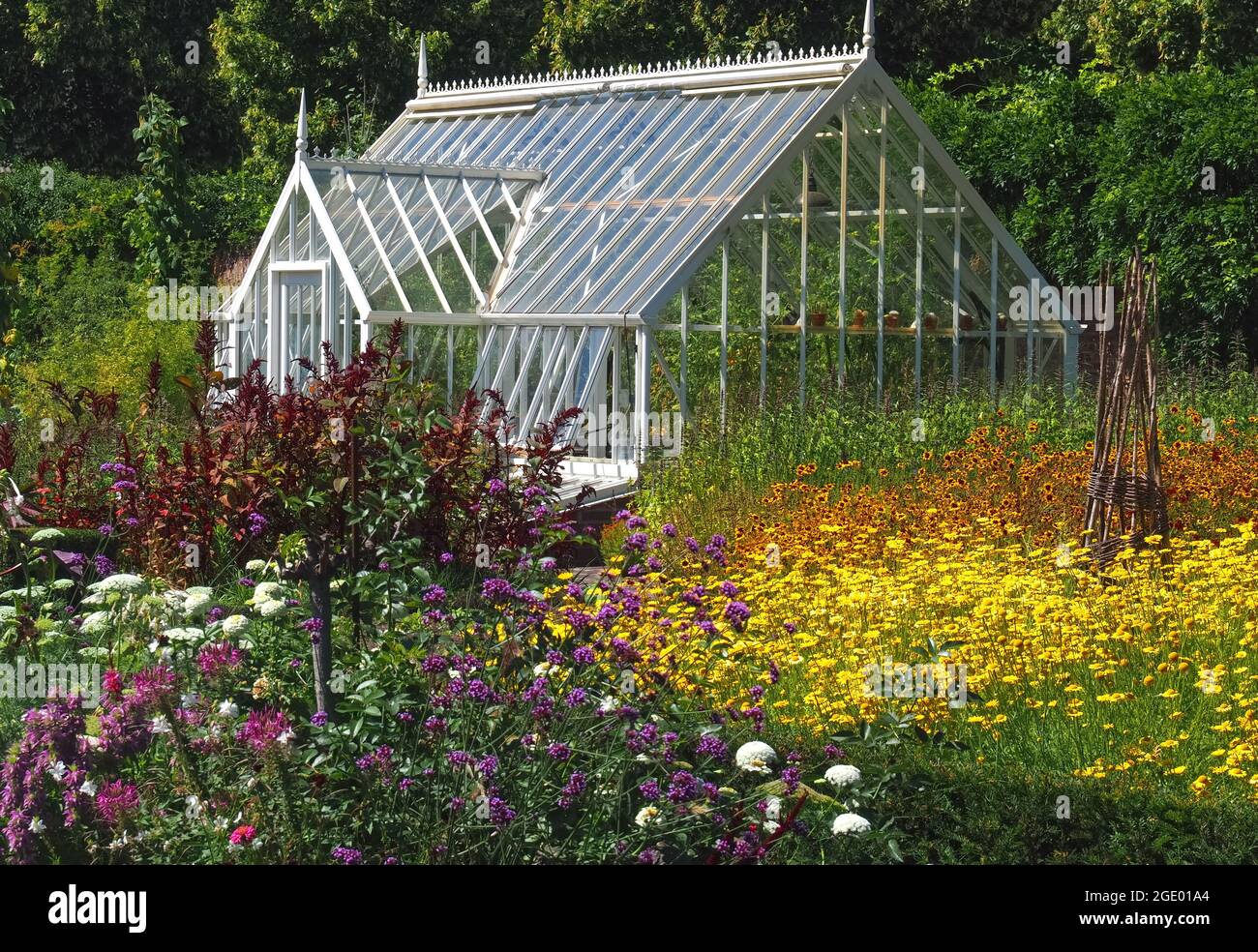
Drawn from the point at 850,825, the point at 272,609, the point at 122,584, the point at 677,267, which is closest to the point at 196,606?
the point at 122,584

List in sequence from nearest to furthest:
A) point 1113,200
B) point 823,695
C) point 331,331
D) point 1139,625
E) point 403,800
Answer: point 403,800
point 823,695
point 1139,625
point 331,331
point 1113,200

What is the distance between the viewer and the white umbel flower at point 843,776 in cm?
539

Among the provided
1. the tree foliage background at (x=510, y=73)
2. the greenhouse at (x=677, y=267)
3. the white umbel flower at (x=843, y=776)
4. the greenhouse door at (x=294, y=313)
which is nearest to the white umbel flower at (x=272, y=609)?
the white umbel flower at (x=843, y=776)

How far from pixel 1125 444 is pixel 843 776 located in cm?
532

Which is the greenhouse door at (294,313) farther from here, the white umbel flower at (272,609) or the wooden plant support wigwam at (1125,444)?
the white umbel flower at (272,609)

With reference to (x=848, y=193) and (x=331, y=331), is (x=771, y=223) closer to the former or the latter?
(x=848, y=193)

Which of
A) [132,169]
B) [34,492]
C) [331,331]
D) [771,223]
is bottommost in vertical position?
[34,492]

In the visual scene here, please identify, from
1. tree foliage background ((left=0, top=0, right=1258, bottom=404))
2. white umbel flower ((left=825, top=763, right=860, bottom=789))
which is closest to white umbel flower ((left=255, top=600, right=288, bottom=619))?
white umbel flower ((left=825, top=763, right=860, bottom=789))

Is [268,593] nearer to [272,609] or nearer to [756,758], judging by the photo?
[272,609]

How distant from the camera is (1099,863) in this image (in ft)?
17.5

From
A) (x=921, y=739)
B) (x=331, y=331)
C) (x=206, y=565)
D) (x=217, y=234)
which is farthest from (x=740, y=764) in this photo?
(x=217, y=234)

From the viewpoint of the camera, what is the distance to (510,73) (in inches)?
1149

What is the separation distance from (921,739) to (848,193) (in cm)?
1049

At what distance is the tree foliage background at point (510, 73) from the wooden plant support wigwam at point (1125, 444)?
18.4 feet
